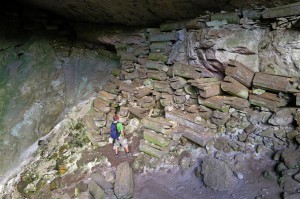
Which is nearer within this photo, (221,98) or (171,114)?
(221,98)

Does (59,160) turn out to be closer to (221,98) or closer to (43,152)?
(43,152)

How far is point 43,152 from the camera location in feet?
26.0

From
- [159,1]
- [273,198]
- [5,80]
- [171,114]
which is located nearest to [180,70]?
[171,114]

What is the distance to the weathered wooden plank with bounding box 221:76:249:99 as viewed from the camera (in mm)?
5859

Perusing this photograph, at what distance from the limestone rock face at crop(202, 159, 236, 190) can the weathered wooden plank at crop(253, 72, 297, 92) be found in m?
1.81

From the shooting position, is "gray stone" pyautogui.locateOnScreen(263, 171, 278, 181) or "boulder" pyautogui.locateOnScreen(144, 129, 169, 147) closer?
"gray stone" pyautogui.locateOnScreen(263, 171, 278, 181)

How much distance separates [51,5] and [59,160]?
5.50 meters

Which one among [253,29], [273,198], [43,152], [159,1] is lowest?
[43,152]

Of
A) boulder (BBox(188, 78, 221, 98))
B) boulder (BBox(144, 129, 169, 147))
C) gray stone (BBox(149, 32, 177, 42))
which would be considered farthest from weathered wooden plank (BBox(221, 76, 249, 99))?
gray stone (BBox(149, 32, 177, 42))

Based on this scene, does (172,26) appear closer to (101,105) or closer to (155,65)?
(155,65)

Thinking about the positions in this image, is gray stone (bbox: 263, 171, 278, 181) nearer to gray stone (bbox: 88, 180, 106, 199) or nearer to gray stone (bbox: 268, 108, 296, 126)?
gray stone (bbox: 268, 108, 296, 126)

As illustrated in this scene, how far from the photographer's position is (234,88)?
592 cm

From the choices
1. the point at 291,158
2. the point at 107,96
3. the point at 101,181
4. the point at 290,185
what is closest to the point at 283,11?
the point at 291,158

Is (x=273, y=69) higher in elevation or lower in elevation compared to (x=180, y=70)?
higher
